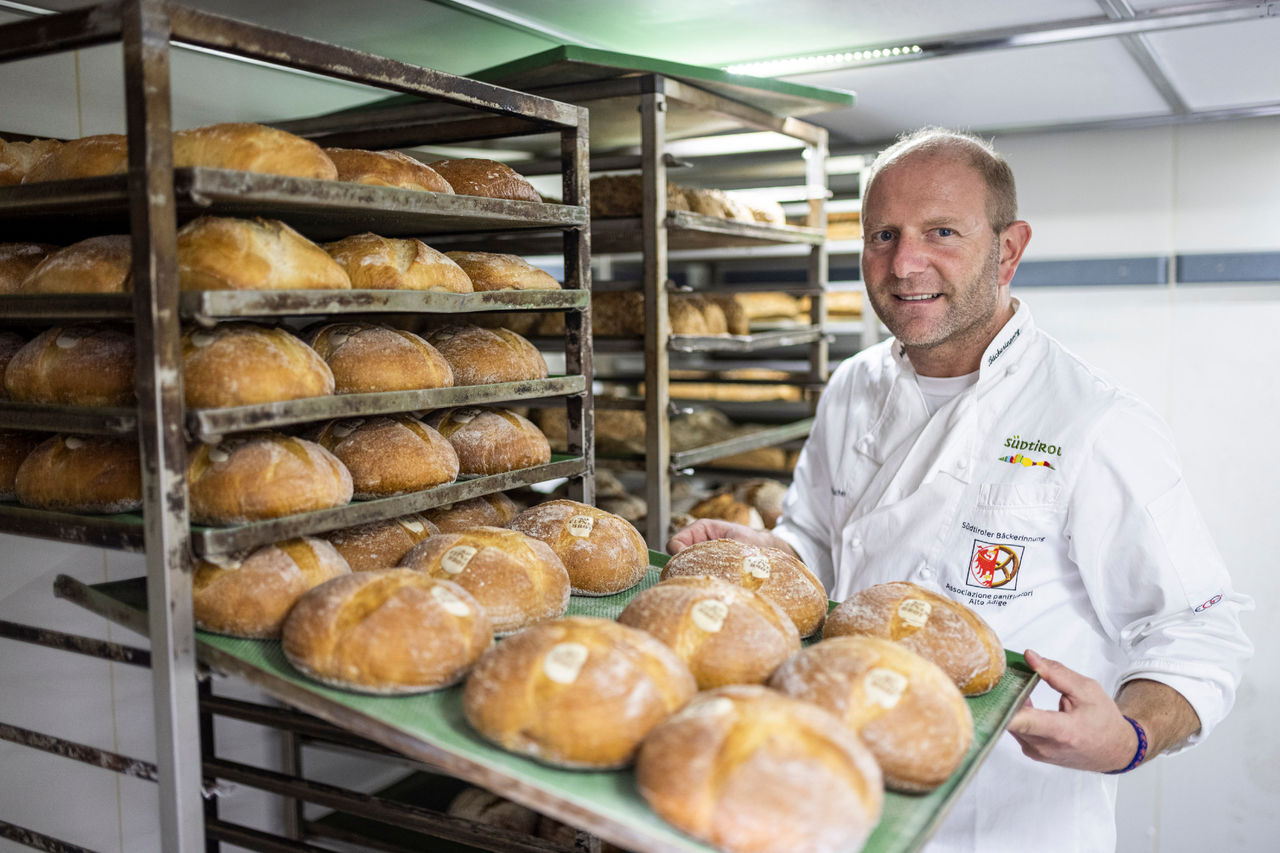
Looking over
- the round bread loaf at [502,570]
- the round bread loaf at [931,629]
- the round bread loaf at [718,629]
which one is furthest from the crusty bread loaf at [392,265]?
the round bread loaf at [931,629]

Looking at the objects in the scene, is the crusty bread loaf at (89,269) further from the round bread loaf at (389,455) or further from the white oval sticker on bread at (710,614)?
the white oval sticker on bread at (710,614)

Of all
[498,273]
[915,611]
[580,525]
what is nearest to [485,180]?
[498,273]

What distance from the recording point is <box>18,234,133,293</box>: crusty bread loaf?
4.66 ft

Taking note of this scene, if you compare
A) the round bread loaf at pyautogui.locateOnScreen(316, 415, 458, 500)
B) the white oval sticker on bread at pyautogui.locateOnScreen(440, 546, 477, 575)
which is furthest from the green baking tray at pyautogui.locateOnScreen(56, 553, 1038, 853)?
the round bread loaf at pyautogui.locateOnScreen(316, 415, 458, 500)

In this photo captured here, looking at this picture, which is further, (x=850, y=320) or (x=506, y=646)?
(x=850, y=320)

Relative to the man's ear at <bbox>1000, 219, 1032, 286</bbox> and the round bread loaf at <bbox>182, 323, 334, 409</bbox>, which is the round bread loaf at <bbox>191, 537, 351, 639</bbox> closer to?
the round bread loaf at <bbox>182, 323, 334, 409</bbox>

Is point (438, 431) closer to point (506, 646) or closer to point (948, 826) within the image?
point (506, 646)

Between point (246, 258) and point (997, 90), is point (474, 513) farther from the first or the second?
point (997, 90)

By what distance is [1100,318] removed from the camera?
149 inches

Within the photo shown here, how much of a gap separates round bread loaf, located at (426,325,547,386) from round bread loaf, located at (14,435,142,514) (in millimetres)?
580

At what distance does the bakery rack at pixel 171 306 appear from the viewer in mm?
1182

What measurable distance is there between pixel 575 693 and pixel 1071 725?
80 centimetres

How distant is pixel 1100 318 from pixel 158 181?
11.7 feet

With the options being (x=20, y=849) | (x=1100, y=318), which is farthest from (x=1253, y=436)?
(x=20, y=849)
